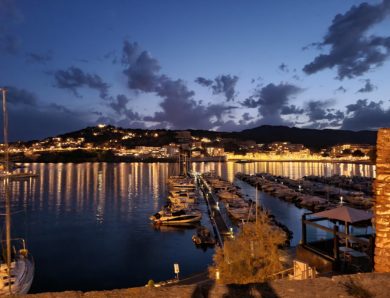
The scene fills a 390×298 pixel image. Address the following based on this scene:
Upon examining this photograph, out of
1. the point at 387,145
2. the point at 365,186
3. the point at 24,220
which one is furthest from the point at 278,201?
the point at 387,145

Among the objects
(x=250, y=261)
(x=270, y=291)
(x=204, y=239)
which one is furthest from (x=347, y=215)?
(x=204, y=239)

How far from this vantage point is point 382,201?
5.14m

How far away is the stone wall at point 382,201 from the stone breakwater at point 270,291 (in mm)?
1310

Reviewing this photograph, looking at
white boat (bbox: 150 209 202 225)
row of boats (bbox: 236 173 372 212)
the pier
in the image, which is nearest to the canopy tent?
the pier

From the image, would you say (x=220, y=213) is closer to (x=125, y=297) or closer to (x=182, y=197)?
(x=182, y=197)

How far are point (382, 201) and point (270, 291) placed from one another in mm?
2609

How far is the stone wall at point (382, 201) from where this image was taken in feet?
16.4

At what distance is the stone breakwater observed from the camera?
3.40 m

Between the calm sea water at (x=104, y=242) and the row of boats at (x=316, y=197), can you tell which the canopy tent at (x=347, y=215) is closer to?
the calm sea water at (x=104, y=242)

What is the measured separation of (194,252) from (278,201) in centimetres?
2499

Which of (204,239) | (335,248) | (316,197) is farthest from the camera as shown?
(316,197)

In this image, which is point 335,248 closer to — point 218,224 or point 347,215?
point 347,215

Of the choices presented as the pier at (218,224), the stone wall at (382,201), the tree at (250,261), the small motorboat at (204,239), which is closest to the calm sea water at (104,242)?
the small motorboat at (204,239)

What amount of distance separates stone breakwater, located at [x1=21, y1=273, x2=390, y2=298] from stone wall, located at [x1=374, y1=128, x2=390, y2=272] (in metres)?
1.31
